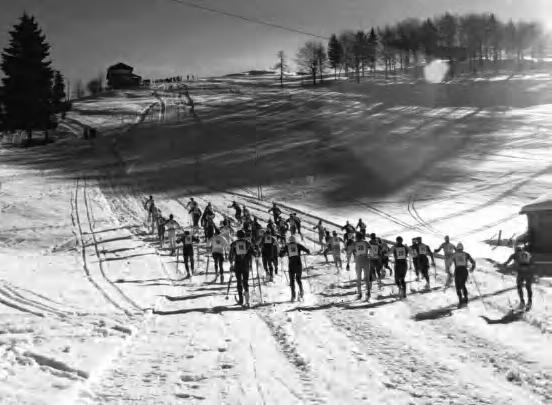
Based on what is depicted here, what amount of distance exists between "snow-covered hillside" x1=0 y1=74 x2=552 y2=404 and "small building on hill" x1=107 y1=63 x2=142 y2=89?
56.3 meters

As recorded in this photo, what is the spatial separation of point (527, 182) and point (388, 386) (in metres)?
37.6

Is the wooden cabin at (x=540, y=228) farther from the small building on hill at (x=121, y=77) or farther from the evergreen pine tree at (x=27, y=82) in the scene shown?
the small building on hill at (x=121, y=77)

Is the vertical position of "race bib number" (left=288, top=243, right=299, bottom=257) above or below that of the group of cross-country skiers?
above

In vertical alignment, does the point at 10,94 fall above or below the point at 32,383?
above

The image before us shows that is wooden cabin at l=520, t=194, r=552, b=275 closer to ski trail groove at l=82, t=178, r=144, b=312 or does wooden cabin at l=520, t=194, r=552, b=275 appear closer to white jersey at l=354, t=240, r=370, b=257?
white jersey at l=354, t=240, r=370, b=257

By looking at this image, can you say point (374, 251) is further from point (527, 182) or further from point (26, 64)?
point (26, 64)

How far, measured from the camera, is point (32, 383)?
7562mm

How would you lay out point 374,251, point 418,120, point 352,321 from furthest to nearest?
point 418,120, point 374,251, point 352,321

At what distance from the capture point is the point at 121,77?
4813 inches

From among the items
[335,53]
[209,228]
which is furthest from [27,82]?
[335,53]

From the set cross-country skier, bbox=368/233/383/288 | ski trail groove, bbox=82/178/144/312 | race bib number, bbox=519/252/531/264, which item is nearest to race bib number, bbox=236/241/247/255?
ski trail groove, bbox=82/178/144/312

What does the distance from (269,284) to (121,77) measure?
11495 centimetres

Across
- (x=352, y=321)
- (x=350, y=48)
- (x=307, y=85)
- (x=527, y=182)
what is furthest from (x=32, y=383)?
(x=350, y=48)

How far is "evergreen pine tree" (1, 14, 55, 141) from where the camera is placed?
60.5m
